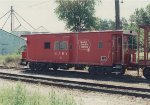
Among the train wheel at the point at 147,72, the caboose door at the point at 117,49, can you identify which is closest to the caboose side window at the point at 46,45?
the caboose door at the point at 117,49

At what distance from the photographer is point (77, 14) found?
7094 centimetres

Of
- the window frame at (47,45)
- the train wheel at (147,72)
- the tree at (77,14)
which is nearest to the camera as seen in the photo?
the train wheel at (147,72)

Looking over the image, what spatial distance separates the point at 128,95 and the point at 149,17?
87126 millimetres

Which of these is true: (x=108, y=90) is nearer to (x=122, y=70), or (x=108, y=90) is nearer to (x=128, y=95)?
(x=128, y=95)

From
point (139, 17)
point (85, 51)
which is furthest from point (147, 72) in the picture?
point (139, 17)

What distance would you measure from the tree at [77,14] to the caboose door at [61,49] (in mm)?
40672

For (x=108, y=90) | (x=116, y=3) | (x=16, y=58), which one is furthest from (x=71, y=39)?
(x=16, y=58)

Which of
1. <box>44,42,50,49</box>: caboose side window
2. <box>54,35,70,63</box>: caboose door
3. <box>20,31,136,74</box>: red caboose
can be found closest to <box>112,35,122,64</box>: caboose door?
<box>20,31,136,74</box>: red caboose

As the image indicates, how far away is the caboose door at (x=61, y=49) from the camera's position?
87.0 feet

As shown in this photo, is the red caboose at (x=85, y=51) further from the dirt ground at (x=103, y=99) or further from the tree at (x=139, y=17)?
the tree at (x=139, y=17)

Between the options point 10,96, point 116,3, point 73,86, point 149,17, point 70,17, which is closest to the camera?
point 10,96

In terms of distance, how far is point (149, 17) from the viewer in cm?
9988

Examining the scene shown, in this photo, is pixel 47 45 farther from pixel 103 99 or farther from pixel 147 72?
pixel 103 99

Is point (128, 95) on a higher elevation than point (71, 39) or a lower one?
lower
